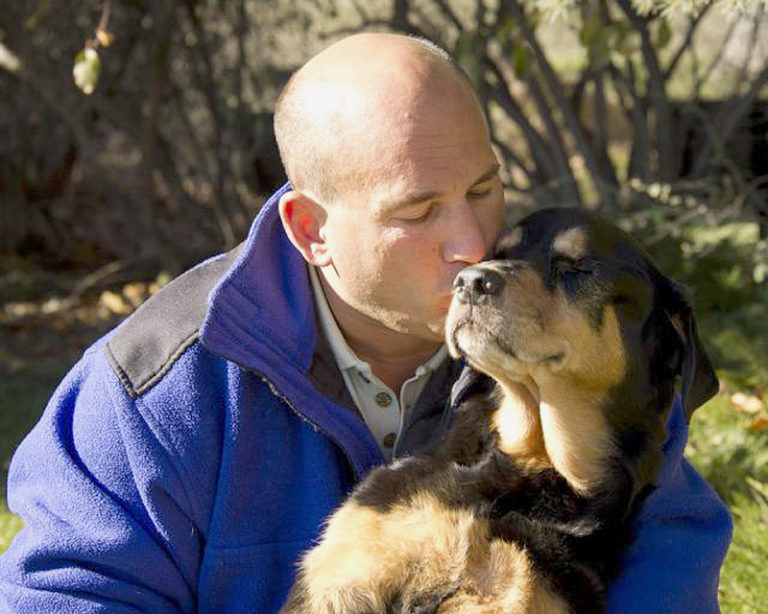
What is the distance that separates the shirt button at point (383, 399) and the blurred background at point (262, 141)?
80.0 inches

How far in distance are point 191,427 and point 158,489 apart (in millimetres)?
157

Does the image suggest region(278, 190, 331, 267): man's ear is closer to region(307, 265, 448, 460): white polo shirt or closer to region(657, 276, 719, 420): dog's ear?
region(307, 265, 448, 460): white polo shirt

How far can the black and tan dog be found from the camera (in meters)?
2.57

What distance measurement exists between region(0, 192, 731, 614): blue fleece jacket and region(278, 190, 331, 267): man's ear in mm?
104

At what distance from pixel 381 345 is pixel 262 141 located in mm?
4890

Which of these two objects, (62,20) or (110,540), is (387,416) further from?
(62,20)

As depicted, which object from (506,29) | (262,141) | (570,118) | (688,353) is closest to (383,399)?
(688,353)

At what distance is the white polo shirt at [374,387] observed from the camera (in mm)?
3057

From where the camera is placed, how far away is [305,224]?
3.00 meters

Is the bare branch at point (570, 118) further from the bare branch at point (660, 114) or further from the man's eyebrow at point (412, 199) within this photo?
the man's eyebrow at point (412, 199)

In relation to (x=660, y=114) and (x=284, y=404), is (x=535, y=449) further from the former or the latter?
(x=660, y=114)

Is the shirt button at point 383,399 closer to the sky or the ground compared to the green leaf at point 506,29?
closer to the sky

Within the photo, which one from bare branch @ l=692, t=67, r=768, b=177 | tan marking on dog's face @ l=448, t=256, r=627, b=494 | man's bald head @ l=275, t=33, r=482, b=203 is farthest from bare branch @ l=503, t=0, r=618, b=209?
tan marking on dog's face @ l=448, t=256, r=627, b=494

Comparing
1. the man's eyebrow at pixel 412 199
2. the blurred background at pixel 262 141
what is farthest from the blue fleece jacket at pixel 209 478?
the blurred background at pixel 262 141
